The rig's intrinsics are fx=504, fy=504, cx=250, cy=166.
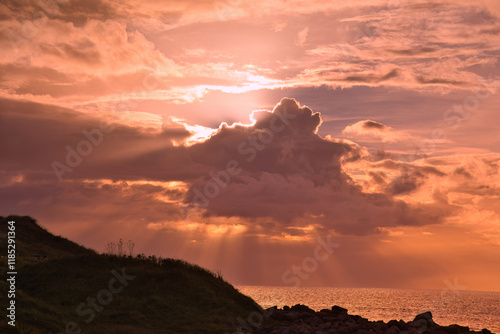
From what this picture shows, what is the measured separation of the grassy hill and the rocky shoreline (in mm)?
2263

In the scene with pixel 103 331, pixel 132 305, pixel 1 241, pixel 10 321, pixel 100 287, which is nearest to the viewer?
pixel 10 321

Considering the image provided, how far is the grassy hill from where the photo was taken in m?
29.0

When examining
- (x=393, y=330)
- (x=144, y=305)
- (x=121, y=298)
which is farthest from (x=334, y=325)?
(x=121, y=298)

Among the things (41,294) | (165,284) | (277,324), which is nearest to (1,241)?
(41,294)

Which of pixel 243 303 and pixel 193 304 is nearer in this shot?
pixel 193 304

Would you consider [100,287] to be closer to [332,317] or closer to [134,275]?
[134,275]

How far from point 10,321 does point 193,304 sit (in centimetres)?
1171

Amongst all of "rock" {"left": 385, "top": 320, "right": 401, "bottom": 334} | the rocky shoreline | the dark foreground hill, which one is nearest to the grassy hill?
the dark foreground hill

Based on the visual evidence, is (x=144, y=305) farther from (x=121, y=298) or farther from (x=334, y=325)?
(x=334, y=325)

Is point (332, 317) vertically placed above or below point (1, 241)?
below

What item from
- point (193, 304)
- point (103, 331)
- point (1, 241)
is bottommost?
point (103, 331)

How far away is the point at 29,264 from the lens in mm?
40188

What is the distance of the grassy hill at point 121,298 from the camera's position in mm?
29000

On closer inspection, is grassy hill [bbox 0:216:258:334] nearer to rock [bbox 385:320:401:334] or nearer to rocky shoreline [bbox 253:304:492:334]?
rocky shoreline [bbox 253:304:492:334]
